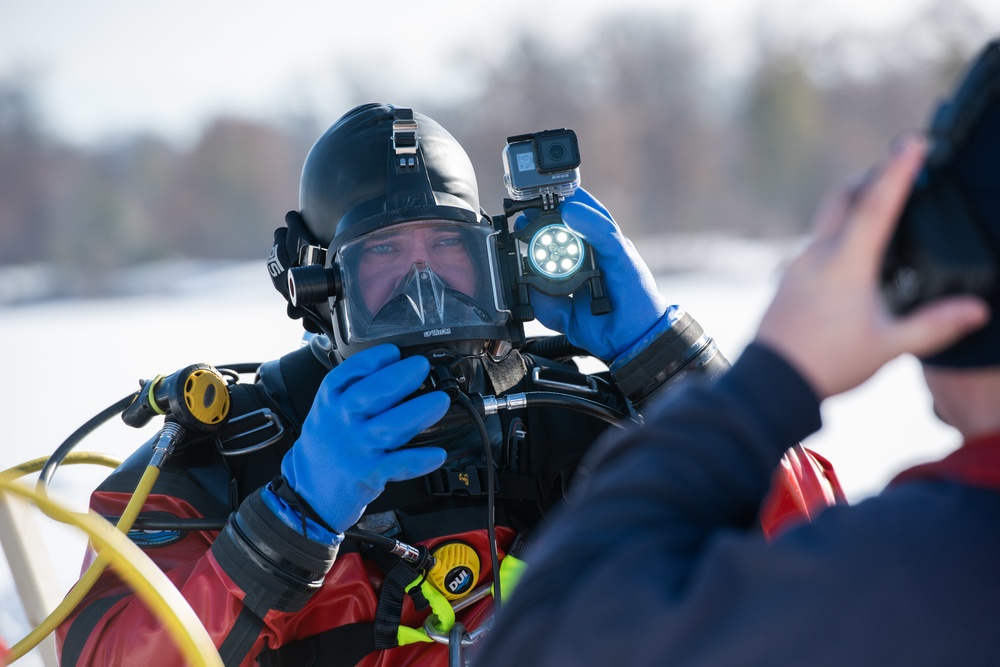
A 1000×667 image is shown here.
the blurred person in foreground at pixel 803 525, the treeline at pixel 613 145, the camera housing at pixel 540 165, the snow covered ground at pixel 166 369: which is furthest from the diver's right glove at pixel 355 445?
the treeline at pixel 613 145

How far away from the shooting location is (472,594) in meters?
1.82

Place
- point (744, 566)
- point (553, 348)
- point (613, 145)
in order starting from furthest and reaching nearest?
point (613, 145)
point (553, 348)
point (744, 566)

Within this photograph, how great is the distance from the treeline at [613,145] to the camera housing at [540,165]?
17470 mm

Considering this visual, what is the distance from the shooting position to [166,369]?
271 inches

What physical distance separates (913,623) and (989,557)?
85 mm

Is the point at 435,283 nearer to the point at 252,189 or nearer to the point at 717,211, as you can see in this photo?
the point at 717,211

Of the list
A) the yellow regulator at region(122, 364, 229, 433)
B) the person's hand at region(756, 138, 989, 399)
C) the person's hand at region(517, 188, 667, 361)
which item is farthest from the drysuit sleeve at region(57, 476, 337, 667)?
the person's hand at region(756, 138, 989, 399)

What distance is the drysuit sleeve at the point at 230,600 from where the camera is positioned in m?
1.56

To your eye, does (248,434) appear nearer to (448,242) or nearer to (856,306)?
(448,242)

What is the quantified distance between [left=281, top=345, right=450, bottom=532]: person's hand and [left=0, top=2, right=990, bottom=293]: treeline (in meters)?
17.9

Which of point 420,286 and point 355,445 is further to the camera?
point 420,286

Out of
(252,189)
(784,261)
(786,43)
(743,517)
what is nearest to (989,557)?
(743,517)

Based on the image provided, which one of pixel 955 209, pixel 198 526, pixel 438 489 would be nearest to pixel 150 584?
pixel 198 526

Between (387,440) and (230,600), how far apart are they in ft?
1.25
